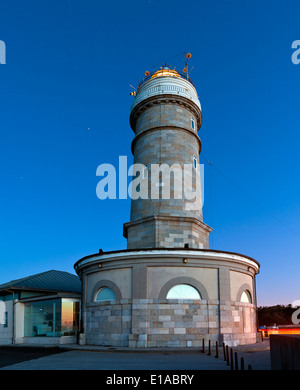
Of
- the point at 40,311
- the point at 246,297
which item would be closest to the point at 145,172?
the point at 246,297

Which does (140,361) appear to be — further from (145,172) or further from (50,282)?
(50,282)

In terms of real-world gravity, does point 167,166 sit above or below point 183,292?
above

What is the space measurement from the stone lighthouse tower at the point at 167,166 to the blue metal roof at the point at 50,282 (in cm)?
968

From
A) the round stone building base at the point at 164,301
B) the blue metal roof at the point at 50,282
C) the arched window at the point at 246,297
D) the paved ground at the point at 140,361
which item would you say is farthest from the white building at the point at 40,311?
the arched window at the point at 246,297

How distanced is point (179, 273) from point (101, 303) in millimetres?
4945

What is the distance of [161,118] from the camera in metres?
28.4

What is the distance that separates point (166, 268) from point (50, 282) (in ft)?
54.5

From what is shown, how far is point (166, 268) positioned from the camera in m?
21.2

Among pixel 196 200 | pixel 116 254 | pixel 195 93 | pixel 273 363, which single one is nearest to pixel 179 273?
pixel 116 254

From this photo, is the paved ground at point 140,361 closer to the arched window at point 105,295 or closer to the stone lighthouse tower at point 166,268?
the stone lighthouse tower at point 166,268

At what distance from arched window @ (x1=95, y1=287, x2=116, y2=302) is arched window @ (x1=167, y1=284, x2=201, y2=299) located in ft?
11.2

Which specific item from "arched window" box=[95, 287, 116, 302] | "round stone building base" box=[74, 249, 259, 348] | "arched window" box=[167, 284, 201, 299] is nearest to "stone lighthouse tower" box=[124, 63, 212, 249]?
"round stone building base" box=[74, 249, 259, 348]

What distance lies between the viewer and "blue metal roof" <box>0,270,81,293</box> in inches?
1247
